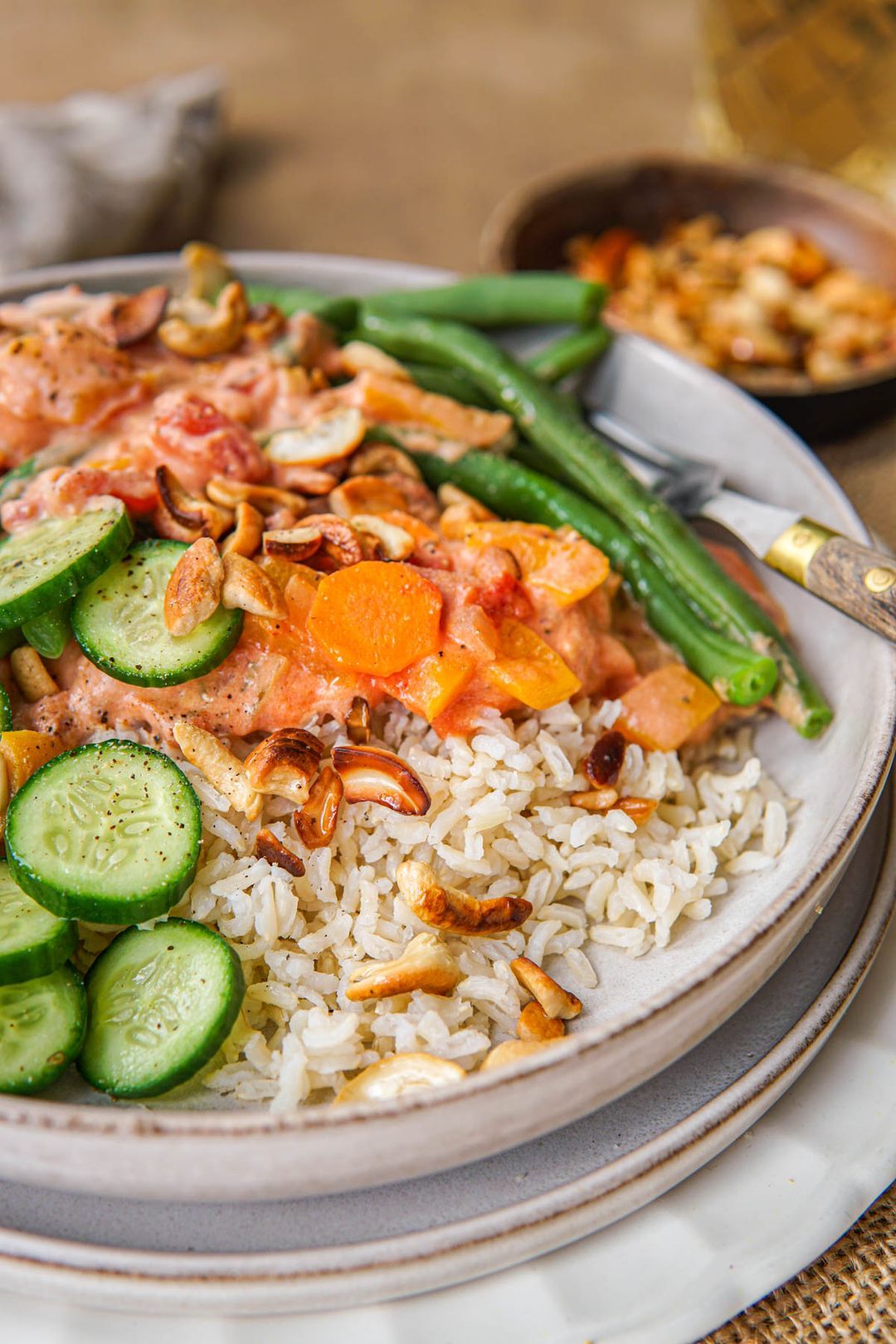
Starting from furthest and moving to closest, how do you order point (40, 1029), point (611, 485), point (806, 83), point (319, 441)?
point (806, 83), point (611, 485), point (319, 441), point (40, 1029)

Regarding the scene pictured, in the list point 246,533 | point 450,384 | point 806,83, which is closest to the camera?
point 246,533

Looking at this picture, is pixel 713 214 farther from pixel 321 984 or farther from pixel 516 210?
pixel 321 984

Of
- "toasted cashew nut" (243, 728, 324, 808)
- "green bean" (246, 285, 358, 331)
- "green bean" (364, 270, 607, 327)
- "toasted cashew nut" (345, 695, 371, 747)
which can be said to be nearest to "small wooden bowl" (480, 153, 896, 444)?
"green bean" (364, 270, 607, 327)

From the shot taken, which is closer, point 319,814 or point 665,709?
point 319,814

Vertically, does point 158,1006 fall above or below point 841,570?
below

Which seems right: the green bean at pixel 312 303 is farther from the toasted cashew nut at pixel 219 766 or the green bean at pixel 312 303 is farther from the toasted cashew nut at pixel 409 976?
the toasted cashew nut at pixel 409 976

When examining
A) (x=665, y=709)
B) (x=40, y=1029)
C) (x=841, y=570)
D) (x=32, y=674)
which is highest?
(x=841, y=570)

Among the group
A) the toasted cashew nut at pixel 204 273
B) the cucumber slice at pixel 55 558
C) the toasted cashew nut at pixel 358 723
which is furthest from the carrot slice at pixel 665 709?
the toasted cashew nut at pixel 204 273

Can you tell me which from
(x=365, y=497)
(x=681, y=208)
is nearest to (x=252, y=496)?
(x=365, y=497)

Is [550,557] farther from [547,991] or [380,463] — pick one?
[547,991]
